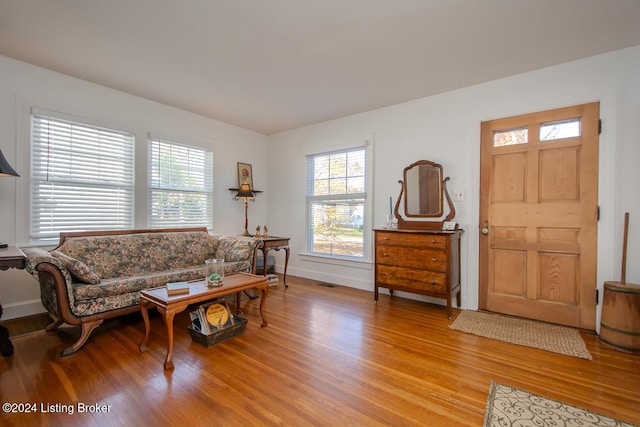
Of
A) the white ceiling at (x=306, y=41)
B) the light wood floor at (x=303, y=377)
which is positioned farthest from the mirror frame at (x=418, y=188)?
the light wood floor at (x=303, y=377)

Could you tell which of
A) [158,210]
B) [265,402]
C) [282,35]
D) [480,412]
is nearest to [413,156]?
[282,35]

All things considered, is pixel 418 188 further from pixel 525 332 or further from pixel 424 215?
pixel 525 332

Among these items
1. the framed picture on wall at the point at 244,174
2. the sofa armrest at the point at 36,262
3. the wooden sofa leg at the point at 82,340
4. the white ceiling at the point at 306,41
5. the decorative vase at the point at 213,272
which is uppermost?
the white ceiling at the point at 306,41

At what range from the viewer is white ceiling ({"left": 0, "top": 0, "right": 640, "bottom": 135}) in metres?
2.09

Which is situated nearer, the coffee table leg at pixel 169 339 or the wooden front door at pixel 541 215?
the coffee table leg at pixel 169 339

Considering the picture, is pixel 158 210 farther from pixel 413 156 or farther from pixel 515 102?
pixel 515 102

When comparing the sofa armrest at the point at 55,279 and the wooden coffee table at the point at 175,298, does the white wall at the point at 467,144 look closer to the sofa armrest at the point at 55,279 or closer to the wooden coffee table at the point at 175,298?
the wooden coffee table at the point at 175,298

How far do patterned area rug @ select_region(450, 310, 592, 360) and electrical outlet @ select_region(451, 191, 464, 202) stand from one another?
4.24ft

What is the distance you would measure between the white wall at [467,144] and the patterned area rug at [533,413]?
1.61 meters

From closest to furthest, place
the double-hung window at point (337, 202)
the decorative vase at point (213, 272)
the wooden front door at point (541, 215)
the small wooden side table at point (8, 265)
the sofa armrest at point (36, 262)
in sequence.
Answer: the small wooden side table at point (8, 265), the sofa armrest at point (36, 262), the decorative vase at point (213, 272), the wooden front door at point (541, 215), the double-hung window at point (337, 202)

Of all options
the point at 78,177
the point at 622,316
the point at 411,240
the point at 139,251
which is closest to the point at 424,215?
the point at 411,240

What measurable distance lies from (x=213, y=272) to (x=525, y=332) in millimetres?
2905

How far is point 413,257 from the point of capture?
3.24m

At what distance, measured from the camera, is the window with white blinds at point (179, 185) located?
12.8ft
